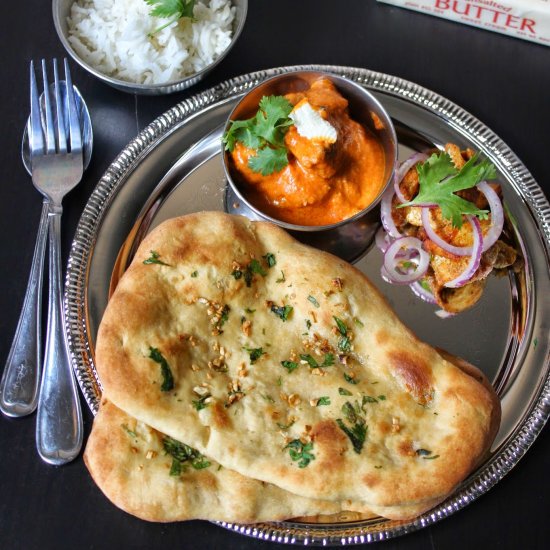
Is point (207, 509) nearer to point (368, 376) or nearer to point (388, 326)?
point (368, 376)

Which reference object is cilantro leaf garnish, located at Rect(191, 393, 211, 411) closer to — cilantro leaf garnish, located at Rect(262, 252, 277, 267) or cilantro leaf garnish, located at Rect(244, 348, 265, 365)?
cilantro leaf garnish, located at Rect(244, 348, 265, 365)

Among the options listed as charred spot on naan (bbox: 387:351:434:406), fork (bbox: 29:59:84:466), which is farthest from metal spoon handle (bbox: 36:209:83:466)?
charred spot on naan (bbox: 387:351:434:406)

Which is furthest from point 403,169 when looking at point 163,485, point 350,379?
point 163,485

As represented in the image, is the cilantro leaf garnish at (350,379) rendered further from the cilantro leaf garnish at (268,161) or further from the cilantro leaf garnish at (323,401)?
the cilantro leaf garnish at (268,161)

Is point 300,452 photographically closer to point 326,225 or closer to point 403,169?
point 326,225

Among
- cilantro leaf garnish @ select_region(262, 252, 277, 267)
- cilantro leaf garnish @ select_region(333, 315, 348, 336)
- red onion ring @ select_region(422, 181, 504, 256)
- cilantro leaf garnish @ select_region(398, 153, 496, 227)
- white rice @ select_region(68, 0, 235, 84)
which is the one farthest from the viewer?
white rice @ select_region(68, 0, 235, 84)

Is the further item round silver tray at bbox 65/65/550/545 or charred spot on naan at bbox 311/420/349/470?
round silver tray at bbox 65/65/550/545

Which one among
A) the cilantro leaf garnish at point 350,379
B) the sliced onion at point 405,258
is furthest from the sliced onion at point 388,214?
the cilantro leaf garnish at point 350,379

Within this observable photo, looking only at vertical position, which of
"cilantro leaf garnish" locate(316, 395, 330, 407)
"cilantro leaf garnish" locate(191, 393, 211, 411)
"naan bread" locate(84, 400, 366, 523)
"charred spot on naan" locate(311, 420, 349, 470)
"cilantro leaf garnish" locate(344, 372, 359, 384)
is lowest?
"naan bread" locate(84, 400, 366, 523)
